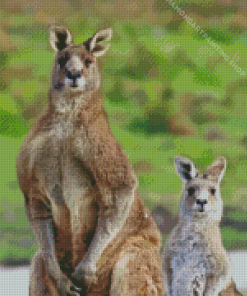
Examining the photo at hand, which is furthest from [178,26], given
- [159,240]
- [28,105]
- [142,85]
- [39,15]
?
[159,240]

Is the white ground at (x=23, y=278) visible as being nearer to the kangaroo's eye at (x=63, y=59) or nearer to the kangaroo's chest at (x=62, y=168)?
the kangaroo's chest at (x=62, y=168)

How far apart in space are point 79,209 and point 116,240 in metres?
0.12

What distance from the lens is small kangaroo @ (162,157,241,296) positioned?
144 cm

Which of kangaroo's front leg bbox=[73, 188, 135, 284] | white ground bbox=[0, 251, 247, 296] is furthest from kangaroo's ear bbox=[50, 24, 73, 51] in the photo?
white ground bbox=[0, 251, 247, 296]

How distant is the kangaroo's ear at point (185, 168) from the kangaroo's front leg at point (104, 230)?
12cm

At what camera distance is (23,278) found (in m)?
2.22

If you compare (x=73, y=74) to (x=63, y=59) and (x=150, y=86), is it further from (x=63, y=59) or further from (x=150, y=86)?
(x=150, y=86)

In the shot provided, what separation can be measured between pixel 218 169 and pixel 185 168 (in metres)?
0.07

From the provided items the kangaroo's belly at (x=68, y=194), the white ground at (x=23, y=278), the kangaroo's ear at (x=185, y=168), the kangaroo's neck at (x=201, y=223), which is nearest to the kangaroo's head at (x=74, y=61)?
the kangaroo's belly at (x=68, y=194)

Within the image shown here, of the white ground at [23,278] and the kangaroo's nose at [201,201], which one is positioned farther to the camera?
the white ground at [23,278]

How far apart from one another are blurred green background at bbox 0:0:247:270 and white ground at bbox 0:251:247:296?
0.18 metres

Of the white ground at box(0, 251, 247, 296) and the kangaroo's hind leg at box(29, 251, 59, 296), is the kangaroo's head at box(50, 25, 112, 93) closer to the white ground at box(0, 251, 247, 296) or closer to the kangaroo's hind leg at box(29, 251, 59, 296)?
the kangaroo's hind leg at box(29, 251, 59, 296)

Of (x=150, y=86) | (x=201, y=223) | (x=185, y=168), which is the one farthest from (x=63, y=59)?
(x=150, y=86)

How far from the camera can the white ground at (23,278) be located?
2.02 m
